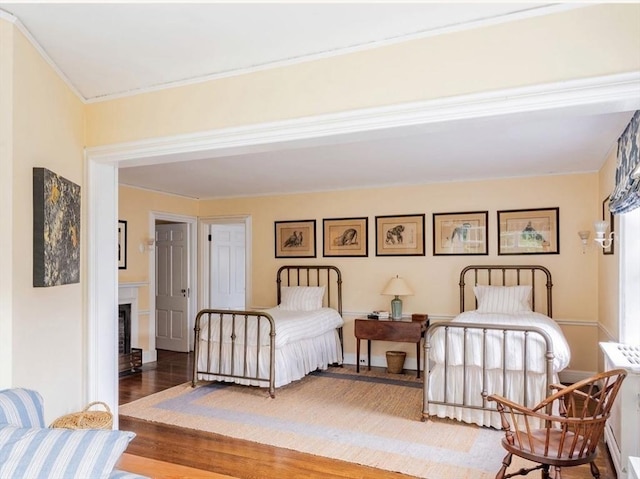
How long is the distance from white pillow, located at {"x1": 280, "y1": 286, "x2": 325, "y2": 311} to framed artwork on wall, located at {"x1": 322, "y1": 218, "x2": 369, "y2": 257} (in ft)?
1.84

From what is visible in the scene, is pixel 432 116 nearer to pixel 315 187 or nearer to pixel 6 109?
pixel 6 109

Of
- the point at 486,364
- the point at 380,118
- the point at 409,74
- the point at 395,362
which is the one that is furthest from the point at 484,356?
the point at 409,74

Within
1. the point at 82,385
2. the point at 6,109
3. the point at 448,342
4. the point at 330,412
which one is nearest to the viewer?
the point at 6,109

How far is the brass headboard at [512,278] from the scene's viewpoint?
5102 millimetres

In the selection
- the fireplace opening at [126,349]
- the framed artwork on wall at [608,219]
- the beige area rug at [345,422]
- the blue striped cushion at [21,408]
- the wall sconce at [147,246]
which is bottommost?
the beige area rug at [345,422]

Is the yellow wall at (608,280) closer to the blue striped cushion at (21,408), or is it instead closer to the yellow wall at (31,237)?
the blue striped cushion at (21,408)

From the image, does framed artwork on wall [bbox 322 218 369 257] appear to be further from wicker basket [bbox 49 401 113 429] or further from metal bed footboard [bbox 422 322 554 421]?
wicker basket [bbox 49 401 113 429]

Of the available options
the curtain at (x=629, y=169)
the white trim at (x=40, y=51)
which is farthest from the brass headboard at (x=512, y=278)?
the white trim at (x=40, y=51)

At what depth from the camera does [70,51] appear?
8.10 feet

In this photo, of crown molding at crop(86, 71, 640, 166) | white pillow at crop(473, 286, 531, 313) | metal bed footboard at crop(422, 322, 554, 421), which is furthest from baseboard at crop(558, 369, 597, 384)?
crown molding at crop(86, 71, 640, 166)

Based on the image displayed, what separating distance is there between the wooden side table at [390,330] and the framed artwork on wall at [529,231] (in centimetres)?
132

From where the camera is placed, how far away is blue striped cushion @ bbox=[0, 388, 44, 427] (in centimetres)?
159

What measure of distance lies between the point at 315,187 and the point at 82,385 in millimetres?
3827

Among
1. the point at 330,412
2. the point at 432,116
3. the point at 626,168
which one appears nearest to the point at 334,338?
the point at 330,412
